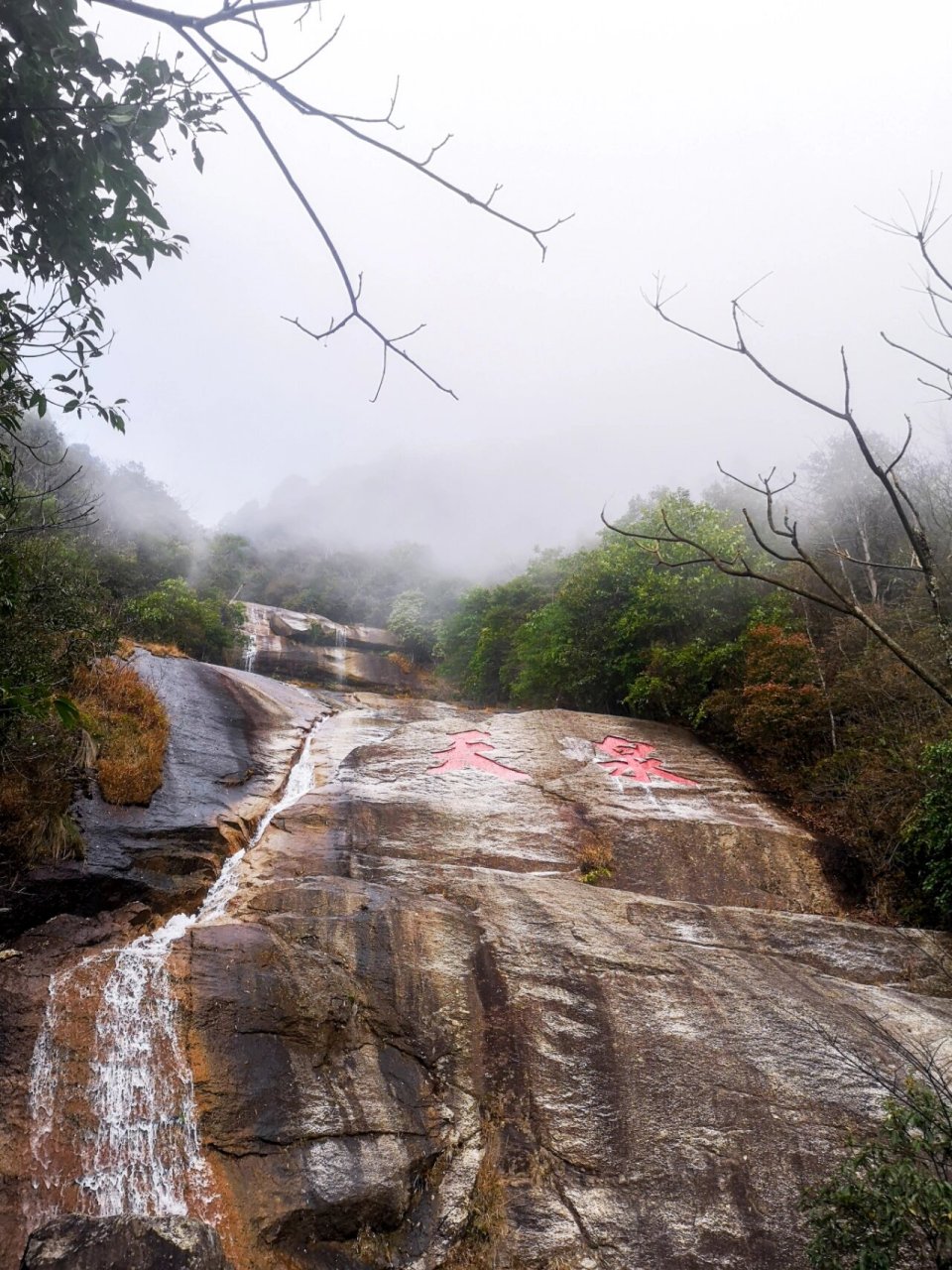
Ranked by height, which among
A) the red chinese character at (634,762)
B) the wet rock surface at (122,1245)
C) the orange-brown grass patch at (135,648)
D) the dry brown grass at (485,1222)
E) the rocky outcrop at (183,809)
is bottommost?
the dry brown grass at (485,1222)

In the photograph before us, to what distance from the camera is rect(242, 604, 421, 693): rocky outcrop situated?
78.8 ft

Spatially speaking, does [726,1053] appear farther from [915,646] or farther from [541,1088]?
[915,646]

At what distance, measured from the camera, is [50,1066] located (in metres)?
4.50

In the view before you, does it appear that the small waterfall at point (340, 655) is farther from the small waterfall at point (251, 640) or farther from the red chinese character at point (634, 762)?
the red chinese character at point (634, 762)

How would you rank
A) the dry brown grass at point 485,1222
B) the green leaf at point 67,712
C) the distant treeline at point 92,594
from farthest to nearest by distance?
the distant treeline at point 92,594 < the dry brown grass at point 485,1222 < the green leaf at point 67,712

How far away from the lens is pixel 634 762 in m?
10.2

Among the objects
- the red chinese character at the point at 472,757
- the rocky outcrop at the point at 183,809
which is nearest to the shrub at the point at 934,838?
the red chinese character at the point at 472,757

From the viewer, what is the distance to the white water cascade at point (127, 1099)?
13.4 ft

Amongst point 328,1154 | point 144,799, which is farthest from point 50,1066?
point 144,799

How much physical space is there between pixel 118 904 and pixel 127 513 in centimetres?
3192

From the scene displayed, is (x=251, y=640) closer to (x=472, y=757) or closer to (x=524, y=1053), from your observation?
(x=472, y=757)

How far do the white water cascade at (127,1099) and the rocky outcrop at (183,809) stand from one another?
35.9 inches

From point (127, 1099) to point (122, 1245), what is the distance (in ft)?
4.72

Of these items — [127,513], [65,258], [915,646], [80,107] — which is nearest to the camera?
[80,107]
